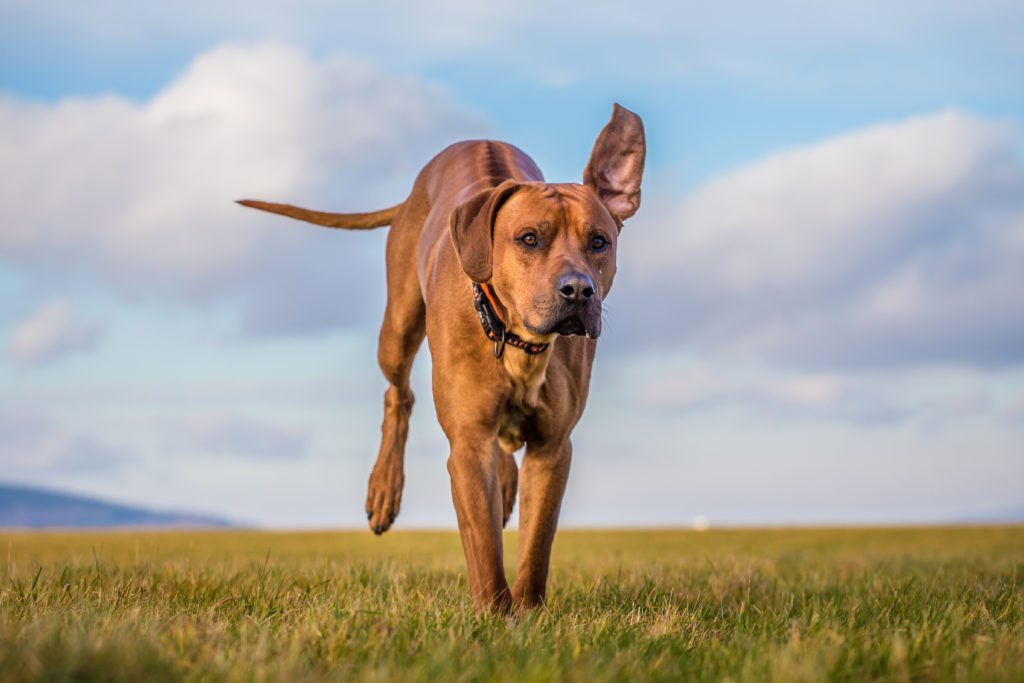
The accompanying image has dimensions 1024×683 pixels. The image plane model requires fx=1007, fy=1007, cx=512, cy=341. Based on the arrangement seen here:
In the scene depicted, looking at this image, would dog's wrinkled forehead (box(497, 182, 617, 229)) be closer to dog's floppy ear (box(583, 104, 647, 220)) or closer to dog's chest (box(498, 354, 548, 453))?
dog's floppy ear (box(583, 104, 647, 220))

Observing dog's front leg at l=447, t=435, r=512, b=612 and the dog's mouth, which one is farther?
dog's front leg at l=447, t=435, r=512, b=612

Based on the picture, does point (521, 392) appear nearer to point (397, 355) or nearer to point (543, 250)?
A: point (543, 250)

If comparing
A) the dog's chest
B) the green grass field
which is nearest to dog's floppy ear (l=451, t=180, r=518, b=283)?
the dog's chest

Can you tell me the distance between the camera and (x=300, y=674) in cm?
246

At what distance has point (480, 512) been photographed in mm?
4168

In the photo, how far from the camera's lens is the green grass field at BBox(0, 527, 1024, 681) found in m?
2.58

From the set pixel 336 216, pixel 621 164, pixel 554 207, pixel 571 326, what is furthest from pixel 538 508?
pixel 336 216

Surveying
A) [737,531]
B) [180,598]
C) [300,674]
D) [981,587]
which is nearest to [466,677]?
[300,674]

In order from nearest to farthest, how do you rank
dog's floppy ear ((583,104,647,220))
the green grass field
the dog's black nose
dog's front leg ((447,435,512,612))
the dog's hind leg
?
the green grass field, the dog's black nose, dog's front leg ((447,435,512,612)), dog's floppy ear ((583,104,647,220)), the dog's hind leg

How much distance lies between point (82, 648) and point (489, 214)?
2.22 metres

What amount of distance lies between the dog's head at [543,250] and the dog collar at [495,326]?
0.07 metres

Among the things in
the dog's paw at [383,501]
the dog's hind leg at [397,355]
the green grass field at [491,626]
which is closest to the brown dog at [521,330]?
the green grass field at [491,626]

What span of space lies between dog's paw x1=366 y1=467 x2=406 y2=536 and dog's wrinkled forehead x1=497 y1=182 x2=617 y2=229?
234 cm

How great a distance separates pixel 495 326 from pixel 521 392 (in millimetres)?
332
